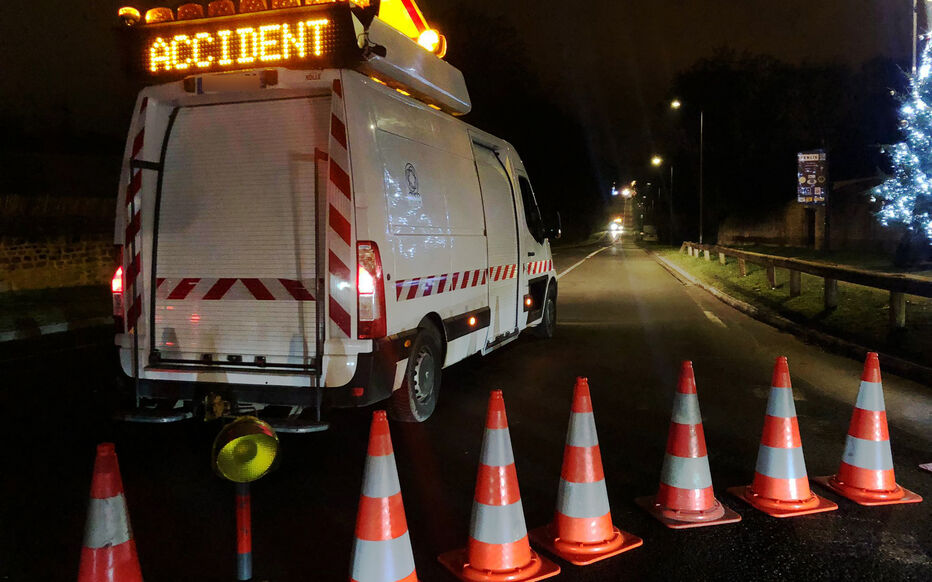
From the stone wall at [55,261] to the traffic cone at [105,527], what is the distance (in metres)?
15.9

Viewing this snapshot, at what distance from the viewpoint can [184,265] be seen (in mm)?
5660

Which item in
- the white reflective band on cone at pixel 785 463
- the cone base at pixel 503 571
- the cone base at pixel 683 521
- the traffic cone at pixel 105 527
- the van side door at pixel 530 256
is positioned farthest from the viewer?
the van side door at pixel 530 256

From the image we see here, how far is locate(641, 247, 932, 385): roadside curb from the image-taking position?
843 centimetres

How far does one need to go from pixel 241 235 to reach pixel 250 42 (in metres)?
1.41

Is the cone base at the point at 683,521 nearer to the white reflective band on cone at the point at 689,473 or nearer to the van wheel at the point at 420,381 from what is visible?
the white reflective band on cone at the point at 689,473

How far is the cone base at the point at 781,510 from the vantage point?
14.3 feet

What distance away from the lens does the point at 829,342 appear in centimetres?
1062

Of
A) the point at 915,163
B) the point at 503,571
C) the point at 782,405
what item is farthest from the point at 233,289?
the point at 915,163

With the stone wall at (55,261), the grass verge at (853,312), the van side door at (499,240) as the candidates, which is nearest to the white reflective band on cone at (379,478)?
the van side door at (499,240)

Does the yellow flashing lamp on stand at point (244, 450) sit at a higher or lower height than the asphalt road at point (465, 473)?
higher

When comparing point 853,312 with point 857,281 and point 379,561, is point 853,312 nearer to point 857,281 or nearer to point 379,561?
point 857,281

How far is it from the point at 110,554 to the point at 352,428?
353 centimetres

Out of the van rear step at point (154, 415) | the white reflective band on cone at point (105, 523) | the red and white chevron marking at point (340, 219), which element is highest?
the red and white chevron marking at point (340, 219)

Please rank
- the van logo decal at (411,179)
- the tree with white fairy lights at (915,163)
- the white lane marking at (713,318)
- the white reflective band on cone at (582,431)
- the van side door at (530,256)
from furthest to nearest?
the tree with white fairy lights at (915,163), the white lane marking at (713,318), the van side door at (530,256), the van logo decal at (411,179), the white reflective band on cone at (582,431)
